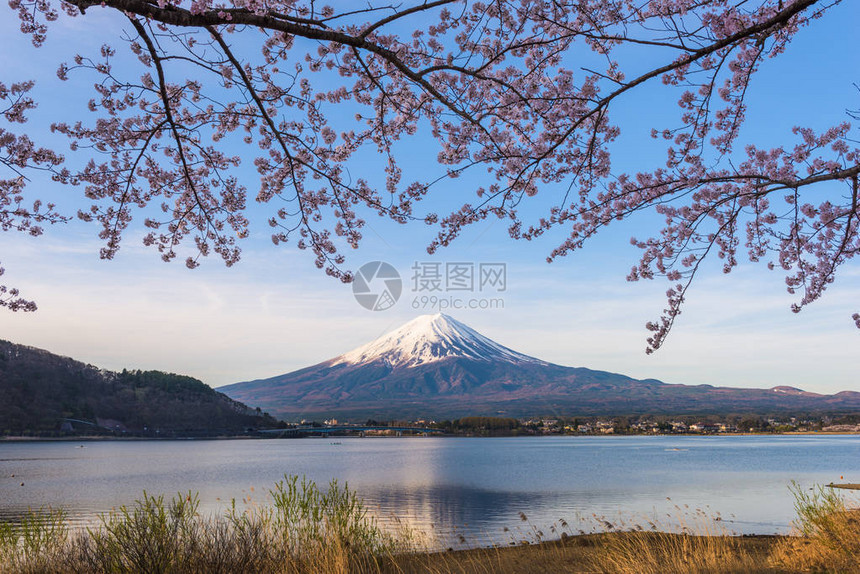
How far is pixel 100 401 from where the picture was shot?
11375cm

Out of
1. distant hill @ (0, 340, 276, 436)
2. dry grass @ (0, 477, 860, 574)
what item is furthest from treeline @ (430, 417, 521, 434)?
dry grass @ (0, 477, 860, 574)

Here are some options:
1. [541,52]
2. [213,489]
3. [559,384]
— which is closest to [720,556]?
[541,52]

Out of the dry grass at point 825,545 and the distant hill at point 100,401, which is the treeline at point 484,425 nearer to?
the distant hill at point 100,401

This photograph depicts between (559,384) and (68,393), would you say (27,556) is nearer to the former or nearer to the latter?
(68,393)

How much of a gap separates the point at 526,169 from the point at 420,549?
26.5ft

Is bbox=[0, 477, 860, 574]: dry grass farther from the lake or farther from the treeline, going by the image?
the treeline

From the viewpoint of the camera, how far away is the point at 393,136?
6105 mm

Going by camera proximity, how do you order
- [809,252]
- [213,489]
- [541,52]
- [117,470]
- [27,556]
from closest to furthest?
[541,52]
[27,556]
[809,252]
[213,489]
[117,470]

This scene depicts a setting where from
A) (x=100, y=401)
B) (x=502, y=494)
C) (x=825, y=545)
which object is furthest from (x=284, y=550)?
(x=100, y=401)

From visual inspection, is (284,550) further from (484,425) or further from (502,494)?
(484,425)

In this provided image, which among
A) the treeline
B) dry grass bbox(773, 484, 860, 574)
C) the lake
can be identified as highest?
dry grass bbox(773, 484, 860, 574)

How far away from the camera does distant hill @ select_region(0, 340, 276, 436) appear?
343 ft

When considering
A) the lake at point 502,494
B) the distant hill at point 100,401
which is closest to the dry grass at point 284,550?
the lake at point 502,494

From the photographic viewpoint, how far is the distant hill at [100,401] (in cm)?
10462
